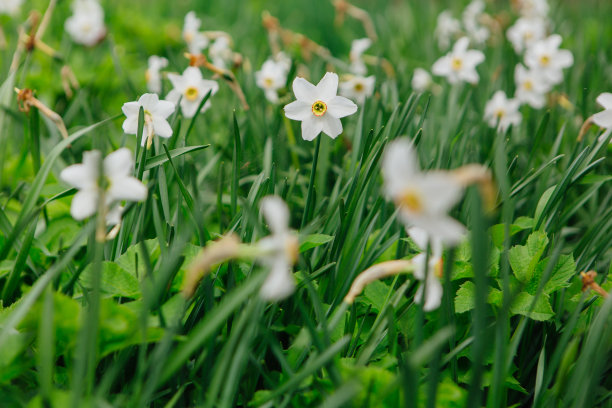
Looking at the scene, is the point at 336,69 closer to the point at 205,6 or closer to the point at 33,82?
the point at 33,82

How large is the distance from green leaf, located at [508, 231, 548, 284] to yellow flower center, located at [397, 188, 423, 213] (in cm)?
65

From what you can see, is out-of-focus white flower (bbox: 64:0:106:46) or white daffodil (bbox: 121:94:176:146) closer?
white daffodil (bbox: 121:94:176:146)

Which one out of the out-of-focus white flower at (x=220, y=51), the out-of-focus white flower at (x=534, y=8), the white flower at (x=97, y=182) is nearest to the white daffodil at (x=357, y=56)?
the out-of-focus white flower at (x=220, y=51)

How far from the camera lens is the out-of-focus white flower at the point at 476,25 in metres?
3.59

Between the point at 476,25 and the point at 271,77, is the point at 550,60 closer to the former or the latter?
the point at 271,77

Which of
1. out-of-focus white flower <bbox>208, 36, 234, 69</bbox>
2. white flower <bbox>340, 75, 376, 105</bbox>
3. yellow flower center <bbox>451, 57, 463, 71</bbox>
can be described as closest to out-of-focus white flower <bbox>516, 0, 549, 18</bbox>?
yellow flower center <bbox>451, 57, 463, 71</bbox>

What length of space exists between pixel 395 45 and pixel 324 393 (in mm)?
3307

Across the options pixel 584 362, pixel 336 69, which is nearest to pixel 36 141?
pixel 584 362

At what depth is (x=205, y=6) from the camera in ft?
16.6

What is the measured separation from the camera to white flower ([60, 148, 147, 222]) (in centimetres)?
80

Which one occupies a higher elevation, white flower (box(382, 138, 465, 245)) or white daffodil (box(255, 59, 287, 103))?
white flower (box(382, 138, 465, 245))

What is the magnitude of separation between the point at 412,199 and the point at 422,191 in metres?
0.02

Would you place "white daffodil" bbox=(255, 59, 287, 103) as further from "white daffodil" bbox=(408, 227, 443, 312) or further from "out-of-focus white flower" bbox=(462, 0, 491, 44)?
"out-of-focus white flower" bbox=(462, 0, 491, 44)

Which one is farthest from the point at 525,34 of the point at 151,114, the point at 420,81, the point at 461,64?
the point at 151,114
